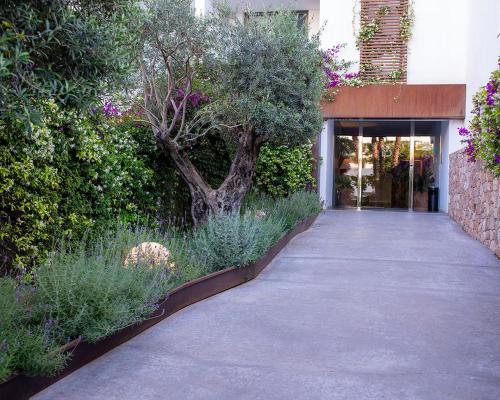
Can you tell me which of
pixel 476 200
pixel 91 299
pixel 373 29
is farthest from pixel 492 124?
pixel 373 29

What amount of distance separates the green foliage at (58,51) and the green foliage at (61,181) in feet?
2.84

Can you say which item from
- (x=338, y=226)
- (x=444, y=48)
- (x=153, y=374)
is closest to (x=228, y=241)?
(x=153, y=374)

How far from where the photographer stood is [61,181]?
6191 mm

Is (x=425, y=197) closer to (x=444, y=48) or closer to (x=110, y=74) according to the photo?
(x=444, y=48)

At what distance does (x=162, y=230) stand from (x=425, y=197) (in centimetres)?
1152

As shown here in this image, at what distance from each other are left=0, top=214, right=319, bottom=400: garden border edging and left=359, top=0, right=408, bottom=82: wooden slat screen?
356 inches

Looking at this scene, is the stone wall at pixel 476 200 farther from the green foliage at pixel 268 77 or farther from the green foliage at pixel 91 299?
the green foliage at pixel 91 299

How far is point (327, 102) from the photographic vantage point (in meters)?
16.5

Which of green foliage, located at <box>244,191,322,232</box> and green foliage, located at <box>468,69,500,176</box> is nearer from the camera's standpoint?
green foliage, located at <box>468,69,500,176</box>

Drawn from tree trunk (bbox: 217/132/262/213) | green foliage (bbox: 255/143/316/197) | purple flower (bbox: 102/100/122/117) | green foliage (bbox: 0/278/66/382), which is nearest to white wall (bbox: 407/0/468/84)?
green foliage (bbox: 255/143/316/197)

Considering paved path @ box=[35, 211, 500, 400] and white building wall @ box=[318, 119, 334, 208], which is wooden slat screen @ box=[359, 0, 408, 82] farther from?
paved path @ box=[35, 211, 500, 400]

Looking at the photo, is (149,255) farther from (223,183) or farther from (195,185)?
(223,183)

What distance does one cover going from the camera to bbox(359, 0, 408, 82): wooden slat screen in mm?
16469

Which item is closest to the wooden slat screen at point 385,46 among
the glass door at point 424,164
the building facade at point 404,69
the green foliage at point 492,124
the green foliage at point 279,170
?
the building facade at point 404,69
